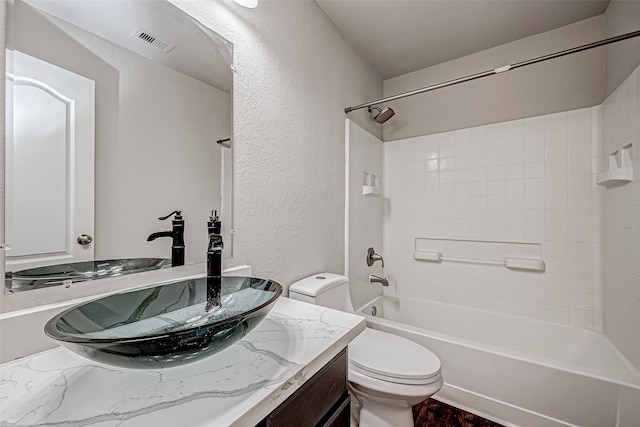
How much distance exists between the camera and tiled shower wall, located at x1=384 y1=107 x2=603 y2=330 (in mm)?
1776

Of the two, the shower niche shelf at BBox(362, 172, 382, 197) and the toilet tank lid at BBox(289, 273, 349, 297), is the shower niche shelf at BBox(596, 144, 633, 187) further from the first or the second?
the toilet tank lid at BBox(289, 273, 349, 297)

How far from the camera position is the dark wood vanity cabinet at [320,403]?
54cm

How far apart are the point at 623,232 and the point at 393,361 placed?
4.59ft

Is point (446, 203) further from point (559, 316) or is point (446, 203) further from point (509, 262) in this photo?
point (559, 316)

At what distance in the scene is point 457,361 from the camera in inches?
59.8

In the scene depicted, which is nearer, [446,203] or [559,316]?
[559,316]

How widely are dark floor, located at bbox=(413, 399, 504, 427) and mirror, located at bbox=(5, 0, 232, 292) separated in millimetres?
1389

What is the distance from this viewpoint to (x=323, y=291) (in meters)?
1.37

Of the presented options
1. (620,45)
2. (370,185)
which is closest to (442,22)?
(620,45)

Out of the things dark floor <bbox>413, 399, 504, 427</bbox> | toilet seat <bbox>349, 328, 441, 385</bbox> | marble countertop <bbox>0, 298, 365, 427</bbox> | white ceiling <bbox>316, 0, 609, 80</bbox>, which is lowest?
dark floor <bbox>413, 399, 504, 427</bbox>

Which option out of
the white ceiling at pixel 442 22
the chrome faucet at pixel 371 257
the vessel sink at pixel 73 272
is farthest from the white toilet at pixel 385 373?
the white ceiling at pixel 442 22

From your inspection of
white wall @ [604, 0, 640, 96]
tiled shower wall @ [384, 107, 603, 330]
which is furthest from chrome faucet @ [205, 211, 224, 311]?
white wall @ [604, 0, 640, 96]

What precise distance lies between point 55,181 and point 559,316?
2.65m

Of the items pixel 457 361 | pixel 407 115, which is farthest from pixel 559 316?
pixel 407 115
